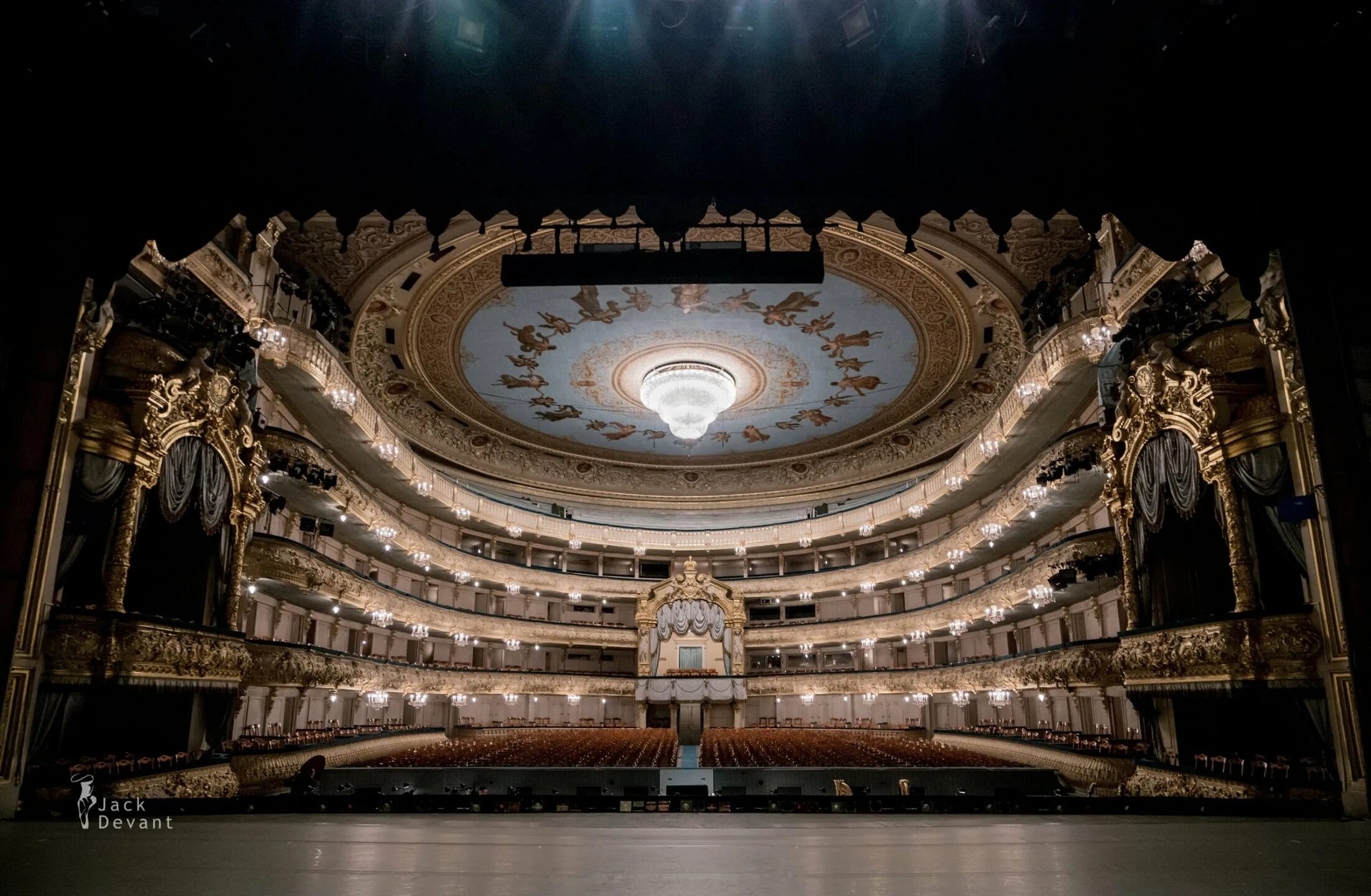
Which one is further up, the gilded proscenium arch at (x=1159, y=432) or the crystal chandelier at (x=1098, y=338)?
the crystal chandelier at (x=1098, y=338)

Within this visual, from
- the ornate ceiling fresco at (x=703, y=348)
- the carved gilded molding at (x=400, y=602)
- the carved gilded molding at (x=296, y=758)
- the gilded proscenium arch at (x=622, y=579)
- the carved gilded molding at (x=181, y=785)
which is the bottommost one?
the carved gilded molding at (x=296, y=758)

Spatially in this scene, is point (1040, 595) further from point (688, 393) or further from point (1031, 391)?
point (688, 393)

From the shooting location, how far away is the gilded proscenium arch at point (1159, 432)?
31.6 feet

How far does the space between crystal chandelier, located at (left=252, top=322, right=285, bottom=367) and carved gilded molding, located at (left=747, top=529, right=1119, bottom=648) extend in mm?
16807

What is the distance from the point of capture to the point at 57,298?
14.5 feet

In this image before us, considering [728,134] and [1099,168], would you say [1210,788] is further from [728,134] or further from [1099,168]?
[728,134]

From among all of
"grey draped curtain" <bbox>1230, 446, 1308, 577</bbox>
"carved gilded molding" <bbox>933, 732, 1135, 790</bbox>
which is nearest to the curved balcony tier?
"grey draped curtain" <bbox>1230, 446, 1308, 577</bbox>

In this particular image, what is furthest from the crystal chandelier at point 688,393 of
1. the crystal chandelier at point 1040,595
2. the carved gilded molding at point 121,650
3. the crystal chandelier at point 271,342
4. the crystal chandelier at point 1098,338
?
the carved gilded molding at point 121,650

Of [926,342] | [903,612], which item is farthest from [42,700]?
[903,612]

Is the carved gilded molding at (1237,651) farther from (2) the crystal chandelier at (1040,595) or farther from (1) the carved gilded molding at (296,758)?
(1) the carved gilded molding at (296,758)

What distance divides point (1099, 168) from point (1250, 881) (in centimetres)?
395

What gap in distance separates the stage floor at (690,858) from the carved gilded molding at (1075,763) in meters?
8.37

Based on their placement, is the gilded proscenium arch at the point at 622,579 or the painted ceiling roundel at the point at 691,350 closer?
the gilded proscenium arch at the point at 622,579

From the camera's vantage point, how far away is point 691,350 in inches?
873
